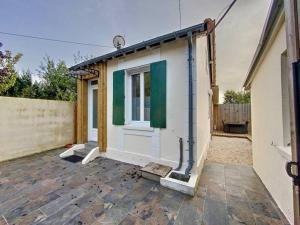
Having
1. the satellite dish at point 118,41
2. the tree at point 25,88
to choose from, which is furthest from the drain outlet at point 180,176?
the tree at point 25,88

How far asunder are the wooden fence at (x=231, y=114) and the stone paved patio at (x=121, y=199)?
31.1 feet

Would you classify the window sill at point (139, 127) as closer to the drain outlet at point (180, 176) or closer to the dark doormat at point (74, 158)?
the drain outlet at point (180, 176)

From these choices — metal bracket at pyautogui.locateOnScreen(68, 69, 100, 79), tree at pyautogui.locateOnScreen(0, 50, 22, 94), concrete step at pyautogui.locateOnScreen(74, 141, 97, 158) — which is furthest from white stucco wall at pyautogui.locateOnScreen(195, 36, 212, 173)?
tree at pyautogui.locateOnScreen(0, 50, 22, 94)

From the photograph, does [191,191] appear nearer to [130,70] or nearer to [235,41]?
[130,70]

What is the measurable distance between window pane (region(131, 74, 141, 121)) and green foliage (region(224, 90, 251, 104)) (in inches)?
944

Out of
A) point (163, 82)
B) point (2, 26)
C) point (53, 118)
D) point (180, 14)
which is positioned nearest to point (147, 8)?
point (180, 14)

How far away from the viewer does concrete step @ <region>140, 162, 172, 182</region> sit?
11.8 ft

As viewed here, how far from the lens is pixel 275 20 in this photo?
95.3 inches

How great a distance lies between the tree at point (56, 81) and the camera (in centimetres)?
1048

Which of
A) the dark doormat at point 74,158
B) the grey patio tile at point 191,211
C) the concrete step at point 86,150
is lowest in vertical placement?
the grey patio tile at point 191,211

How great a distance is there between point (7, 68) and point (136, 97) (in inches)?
308

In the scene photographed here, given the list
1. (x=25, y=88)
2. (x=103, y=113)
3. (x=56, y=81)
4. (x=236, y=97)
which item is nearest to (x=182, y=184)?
(x=103, y=113)

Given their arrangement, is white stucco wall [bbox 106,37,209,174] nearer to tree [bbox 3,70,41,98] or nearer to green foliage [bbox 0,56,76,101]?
green foliage [bbox 0,56,76,101]

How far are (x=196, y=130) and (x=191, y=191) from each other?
56.1 inches
